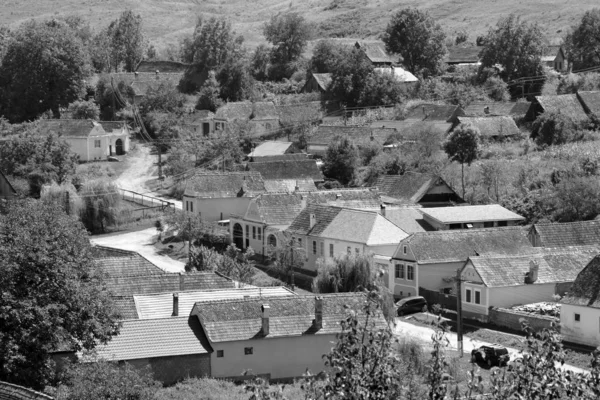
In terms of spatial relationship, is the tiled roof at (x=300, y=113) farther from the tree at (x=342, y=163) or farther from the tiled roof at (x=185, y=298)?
the tiled roof at (x=185, y=298)

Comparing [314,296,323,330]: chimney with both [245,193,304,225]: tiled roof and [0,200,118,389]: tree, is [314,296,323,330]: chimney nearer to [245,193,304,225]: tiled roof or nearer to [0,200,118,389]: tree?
[0,200,118,389]: tree

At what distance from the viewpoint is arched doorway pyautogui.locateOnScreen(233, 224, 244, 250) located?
201 feet

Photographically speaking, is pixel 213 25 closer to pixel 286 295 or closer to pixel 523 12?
pixel 523 12

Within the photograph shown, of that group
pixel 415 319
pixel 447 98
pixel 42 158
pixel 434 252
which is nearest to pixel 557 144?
pixel 447 98

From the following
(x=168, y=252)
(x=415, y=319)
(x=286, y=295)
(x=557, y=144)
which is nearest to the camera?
(x=286, y=295)

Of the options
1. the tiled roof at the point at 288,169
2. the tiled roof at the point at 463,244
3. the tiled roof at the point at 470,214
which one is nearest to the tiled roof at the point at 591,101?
the tiled roof at the point at 288,169

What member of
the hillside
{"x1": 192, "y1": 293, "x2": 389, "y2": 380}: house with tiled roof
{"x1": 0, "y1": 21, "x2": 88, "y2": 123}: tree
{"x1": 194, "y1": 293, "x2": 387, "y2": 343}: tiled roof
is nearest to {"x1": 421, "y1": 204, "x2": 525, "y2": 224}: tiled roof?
{"x1": 194, "y1": 293, "x2": 387, "y2": 343}: tiled roof

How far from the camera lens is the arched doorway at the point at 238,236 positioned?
6131 centimetres

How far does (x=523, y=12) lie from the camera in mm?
124875

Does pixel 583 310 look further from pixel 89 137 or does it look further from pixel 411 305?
pixel 89 137

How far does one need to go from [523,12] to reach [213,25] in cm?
4382

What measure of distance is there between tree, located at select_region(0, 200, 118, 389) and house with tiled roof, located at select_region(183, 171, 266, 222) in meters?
30.3

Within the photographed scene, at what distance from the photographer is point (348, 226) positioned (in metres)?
55.2

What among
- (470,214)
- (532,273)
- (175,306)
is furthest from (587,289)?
(470,214)
